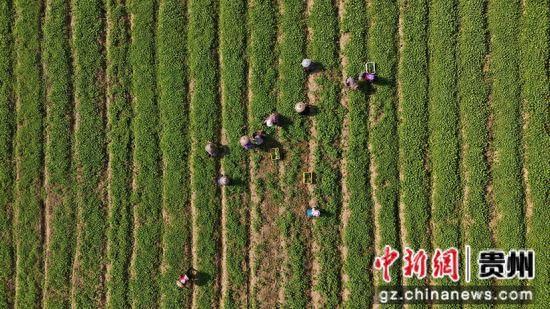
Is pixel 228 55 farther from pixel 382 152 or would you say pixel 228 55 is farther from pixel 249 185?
pixel 382 152

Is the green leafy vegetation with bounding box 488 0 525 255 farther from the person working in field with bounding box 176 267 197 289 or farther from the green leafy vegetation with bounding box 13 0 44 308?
the green leafy vegetation with bounding box 13 0 44 308

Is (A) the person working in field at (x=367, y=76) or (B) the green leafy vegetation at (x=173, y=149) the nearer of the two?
(A) the person working in field at (x=367, y=76)

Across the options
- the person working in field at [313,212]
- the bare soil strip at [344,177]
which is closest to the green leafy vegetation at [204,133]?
the person working in field at [313,212]

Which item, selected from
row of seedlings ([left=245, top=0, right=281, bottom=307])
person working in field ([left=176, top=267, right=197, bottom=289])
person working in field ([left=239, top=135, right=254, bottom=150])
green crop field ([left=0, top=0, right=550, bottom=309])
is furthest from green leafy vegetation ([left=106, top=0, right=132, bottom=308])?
row of seedlings ([left=245, top=0, right=281, bottom=307])

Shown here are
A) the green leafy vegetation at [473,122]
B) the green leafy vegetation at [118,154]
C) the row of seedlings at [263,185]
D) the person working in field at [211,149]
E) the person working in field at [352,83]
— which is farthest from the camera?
the green leafy vegetation at [118,154]

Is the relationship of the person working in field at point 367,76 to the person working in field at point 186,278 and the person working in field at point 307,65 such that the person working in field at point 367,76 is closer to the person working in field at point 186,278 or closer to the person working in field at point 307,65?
the person working in field at point 307,65

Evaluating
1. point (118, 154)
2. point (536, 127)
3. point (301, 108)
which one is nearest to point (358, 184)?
point (301, 108)

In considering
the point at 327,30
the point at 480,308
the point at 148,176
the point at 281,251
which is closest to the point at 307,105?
the point at 327,30
